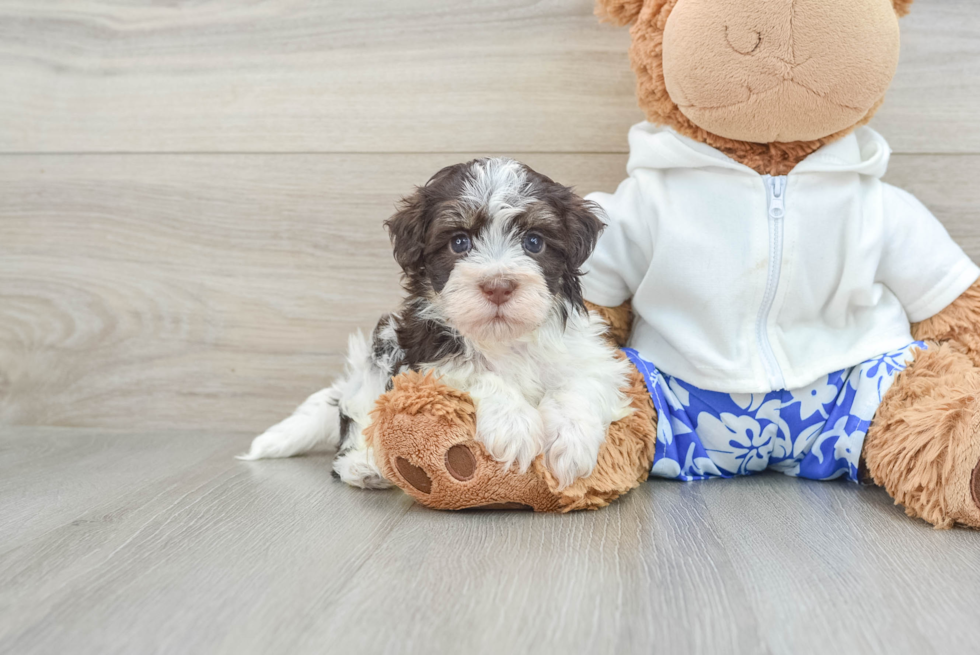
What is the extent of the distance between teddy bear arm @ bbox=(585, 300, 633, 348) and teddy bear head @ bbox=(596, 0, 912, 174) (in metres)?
0.43

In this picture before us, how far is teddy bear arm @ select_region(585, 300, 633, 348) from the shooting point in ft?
6.27

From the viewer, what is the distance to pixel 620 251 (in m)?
1.86

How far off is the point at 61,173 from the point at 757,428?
6.68 feet

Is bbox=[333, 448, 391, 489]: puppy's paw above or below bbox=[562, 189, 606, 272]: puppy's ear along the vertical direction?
below

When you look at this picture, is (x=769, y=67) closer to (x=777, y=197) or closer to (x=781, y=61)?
(x=781, y=61)

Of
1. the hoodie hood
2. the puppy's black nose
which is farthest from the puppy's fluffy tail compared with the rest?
the hoodie hood

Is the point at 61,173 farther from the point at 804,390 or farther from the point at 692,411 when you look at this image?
the point at 804,390

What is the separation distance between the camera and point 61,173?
237cm

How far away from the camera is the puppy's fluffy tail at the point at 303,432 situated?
2.08 meters

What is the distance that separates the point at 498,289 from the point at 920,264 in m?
1.00

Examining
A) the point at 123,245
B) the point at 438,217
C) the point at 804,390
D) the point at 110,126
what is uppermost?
the point at 110,126

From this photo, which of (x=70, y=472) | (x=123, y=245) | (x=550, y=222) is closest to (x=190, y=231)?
(x=123, y=245)

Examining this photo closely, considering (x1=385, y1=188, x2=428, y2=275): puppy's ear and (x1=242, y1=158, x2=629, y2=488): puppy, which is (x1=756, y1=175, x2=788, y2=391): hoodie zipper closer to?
Answer: (x1=242, y1=158, x2=629, y2=488): puppy

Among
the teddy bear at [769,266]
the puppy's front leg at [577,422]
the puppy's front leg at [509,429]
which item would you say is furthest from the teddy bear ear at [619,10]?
the puppy's front leg at [509,429]
